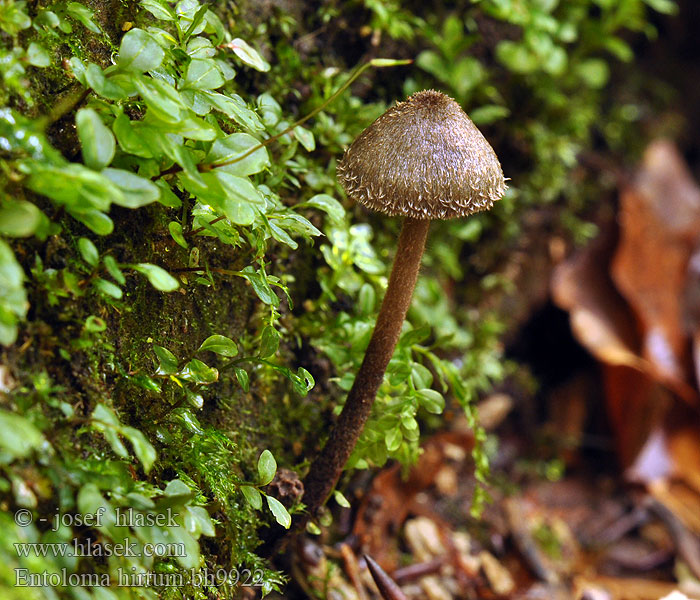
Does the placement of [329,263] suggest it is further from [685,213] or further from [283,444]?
[685,213]

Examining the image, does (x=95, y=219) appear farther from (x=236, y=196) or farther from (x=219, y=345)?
(x=219, y=345)

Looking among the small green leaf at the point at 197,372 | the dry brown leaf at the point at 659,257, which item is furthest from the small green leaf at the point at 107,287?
the dry brown leaf at the point at 659,257

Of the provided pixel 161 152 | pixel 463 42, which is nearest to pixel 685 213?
A: pixel 463 42

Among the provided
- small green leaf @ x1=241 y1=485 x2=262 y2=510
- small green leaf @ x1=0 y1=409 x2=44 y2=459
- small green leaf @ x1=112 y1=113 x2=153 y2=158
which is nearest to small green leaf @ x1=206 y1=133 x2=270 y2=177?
small green leaf @ x1=112 y1=113 x2=153 y2=158

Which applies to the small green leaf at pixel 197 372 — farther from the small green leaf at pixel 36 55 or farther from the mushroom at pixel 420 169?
the small green leaf at pixel 36 55

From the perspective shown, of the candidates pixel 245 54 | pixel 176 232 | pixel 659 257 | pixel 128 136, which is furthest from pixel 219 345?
pixel 659 257
